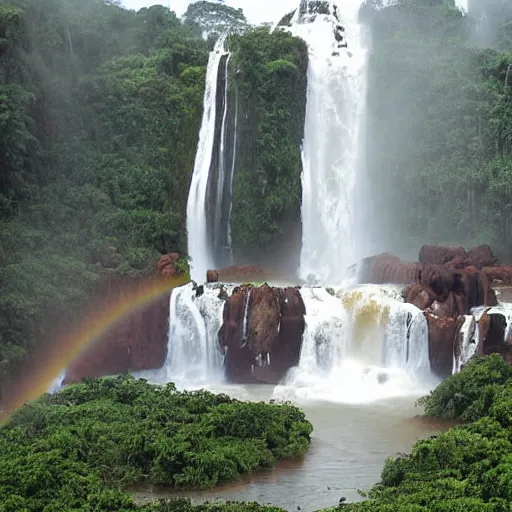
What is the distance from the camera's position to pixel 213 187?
37.5m

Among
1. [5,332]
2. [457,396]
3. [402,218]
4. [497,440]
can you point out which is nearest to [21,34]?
[5,332]

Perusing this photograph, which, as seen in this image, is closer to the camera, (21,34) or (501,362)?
(501,362)

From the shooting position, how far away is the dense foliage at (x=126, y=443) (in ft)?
55.3

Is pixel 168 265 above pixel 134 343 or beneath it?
above

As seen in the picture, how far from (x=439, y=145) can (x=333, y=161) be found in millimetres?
4270

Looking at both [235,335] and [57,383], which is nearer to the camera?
[57,383]

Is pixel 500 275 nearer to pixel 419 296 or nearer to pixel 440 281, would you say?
pixel 440 281

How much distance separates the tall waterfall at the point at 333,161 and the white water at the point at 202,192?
3733 millimetres

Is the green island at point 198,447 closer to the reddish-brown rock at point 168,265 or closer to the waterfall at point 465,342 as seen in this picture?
the waterfall at point 465,342

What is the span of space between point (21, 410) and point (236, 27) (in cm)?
3758

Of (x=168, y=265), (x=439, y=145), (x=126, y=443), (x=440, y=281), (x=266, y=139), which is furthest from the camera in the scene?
(x=439, y=145)

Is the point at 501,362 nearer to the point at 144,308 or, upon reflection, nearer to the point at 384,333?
the point at 384,333

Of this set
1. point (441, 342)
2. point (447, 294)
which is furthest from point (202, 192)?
point (441, 342)

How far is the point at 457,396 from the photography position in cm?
2266
